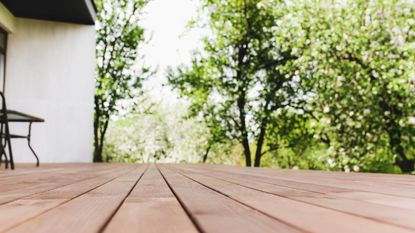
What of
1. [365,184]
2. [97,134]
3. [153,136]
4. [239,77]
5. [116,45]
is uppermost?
[116,45]

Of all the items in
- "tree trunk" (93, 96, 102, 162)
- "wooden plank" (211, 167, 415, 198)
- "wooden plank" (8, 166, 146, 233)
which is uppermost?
"tree trunk" (93, 96, 102, 162)

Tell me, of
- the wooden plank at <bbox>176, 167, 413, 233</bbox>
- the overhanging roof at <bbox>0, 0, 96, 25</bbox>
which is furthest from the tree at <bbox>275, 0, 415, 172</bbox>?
the wooden plank at <bbox>176, 167, 413, 233</bbox>

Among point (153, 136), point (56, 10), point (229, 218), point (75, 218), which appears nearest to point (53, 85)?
point (56, 10)

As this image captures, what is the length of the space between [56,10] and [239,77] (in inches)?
275

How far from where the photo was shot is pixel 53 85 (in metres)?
8.02

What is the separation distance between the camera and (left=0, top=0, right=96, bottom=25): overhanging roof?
7.22 meters

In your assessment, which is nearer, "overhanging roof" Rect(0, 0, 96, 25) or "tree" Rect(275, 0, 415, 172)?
"tree" Rect(275, 0, 415, 172)

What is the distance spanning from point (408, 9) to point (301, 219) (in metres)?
7.10

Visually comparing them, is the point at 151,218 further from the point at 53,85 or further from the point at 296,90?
the point at 296,90

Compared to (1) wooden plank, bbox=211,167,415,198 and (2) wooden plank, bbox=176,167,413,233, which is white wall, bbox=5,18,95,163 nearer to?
(1) wooden plank, bbox=211,167,415,198

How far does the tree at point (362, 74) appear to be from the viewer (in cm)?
681

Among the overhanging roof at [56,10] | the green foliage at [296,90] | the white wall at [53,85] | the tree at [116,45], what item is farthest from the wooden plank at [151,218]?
the tree at [116,45]

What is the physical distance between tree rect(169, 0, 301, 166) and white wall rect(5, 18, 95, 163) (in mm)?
5777

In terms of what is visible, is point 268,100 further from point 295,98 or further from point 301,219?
point 301,219
